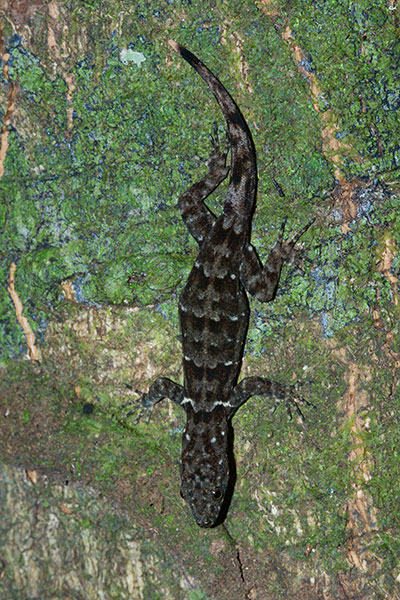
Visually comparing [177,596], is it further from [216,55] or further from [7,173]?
[216,55]

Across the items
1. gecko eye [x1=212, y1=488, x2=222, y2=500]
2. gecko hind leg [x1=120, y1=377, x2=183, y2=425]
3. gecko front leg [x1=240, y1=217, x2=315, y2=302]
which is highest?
gecko front leg [x1=240, y1=217, x2=315, y2=302]

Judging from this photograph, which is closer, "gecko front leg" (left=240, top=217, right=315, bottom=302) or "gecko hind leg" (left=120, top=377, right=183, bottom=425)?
"gecko front leg" (left=240, top=217, right=315, bottom=302)

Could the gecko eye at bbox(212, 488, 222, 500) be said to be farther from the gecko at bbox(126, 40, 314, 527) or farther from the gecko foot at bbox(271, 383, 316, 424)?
the gecko foot at bbox(271, 383, 316, 424)

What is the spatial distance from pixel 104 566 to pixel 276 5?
524cm

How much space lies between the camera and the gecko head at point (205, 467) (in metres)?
4.61

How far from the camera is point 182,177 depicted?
476cm

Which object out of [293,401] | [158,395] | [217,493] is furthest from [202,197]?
[217,493]

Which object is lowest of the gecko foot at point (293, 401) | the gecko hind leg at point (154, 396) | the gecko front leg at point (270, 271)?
the gecko hind leg at point (154, 396)

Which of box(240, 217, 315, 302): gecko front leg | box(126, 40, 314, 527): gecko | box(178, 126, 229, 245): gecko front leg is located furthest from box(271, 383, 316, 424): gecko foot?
box(178, 126, 229, 245): gecko front leg

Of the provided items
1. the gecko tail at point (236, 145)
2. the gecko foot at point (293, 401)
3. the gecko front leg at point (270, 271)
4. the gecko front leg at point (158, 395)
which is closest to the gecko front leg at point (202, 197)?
the gecko tail at point (236, 145)

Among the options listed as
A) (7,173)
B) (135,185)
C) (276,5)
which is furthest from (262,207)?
(7,173)

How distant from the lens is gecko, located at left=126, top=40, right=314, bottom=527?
15.4 feet

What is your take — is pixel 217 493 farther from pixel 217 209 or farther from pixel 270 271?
pixel 217 209

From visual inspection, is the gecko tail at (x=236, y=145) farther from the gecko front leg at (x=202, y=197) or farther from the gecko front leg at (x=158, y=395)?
the gecko front leg at (x=158, y=395)
